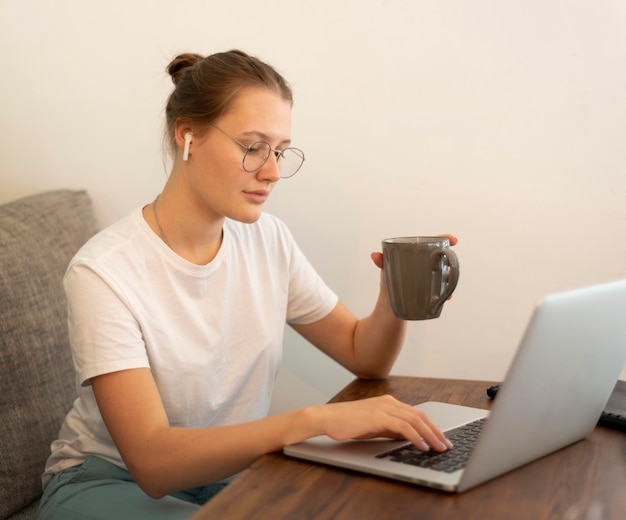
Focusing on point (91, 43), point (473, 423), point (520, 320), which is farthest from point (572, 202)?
point (91, 43)

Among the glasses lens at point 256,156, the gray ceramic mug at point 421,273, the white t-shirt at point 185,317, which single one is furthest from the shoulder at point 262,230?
the gray ceramic mug at point 421,273

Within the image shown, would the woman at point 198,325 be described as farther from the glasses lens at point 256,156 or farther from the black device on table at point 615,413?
the black device on table at point 615,413

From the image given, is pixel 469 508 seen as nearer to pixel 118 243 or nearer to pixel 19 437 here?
pixel 118 243

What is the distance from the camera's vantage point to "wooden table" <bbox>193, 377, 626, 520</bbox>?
75 centimetres

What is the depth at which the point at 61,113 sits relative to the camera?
6.07ft

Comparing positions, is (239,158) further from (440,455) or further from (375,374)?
(440,455)

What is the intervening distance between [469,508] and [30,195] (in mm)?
1418

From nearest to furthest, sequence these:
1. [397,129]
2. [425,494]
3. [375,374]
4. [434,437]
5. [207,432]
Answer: [425,494]
[434,437]
[207,432]
[375,374]
[397,129]

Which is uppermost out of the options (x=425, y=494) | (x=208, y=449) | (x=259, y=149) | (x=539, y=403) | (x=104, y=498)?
(x=259, y=149)

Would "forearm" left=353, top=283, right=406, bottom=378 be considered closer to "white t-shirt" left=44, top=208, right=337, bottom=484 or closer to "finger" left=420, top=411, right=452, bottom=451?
"white t-shirt" left=44, top=208, right=337, bottom=484

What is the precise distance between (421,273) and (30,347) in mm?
764

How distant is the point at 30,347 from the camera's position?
4.75 ft

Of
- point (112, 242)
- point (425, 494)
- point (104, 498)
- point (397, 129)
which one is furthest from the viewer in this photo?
point (397, 129)

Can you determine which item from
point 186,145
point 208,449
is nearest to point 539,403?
point 208,449
